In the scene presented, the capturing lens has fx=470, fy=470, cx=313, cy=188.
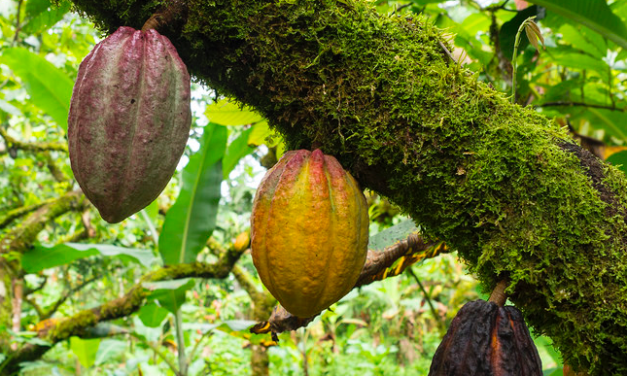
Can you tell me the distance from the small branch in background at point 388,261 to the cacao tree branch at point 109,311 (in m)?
1.50

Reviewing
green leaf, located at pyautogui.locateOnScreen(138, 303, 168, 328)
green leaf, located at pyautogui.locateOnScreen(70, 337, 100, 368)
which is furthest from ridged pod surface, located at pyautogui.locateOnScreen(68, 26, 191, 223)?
green leaf, located at pyautogui.locateOnScreen(70, 337, 100, 368)

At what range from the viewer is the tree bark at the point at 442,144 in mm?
777

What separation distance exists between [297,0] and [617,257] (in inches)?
27.9

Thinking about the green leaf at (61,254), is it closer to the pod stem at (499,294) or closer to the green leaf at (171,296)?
the green leaf at (171,296)

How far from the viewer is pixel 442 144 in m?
0.84

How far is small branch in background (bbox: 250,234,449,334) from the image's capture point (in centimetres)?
128

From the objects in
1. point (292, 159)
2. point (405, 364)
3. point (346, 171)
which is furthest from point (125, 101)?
point (405, 364)

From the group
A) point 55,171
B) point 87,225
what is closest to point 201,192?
point 87,225

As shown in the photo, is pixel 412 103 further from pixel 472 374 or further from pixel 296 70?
pixel 472 374

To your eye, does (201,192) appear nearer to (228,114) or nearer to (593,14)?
(228,114)

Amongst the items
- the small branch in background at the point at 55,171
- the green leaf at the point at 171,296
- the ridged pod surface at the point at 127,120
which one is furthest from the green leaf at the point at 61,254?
the small branch in background at the point at 55,171

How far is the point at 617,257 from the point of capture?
30.0 inches

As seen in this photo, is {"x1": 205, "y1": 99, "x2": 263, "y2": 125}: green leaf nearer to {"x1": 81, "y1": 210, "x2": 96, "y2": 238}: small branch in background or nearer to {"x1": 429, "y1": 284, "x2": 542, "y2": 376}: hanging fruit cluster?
{"x1": 429, "y1": 284, "x2": 542, "y2": 376}: hanging fruit cluster

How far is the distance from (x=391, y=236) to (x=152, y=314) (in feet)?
6.02
